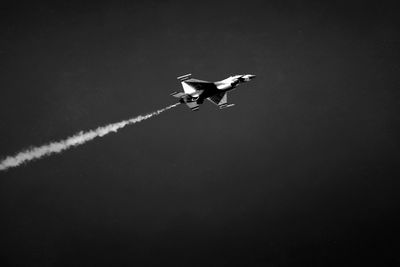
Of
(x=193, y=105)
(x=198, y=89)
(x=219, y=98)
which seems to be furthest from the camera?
(x=219, y=98)

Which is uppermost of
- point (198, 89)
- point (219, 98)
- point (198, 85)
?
point (198, 85)

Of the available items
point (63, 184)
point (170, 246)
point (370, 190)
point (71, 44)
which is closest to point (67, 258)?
point (63, 184)

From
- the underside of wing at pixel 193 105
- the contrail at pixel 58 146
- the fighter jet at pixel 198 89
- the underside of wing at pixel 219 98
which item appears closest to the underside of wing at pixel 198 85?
the fighter jet at pixel 198 89

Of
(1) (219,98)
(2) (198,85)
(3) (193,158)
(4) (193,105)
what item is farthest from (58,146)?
(3) (193,158)

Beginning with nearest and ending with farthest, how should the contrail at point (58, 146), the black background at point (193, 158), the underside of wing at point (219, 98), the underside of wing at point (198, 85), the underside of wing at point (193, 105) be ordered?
the underside of wing at point (193, 105) → the underside of wing at point (198, 85) → the underside of wing at point (219, 98) → the contrail at point (58, 146) → the black background at point (193, 158)

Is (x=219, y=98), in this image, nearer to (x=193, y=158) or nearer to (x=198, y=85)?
(x=198, y=85)

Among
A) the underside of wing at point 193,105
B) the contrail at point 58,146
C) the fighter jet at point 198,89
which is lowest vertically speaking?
the underside of wing at point 193,105

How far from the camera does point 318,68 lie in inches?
6747

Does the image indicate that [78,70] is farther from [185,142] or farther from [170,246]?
[170,246]

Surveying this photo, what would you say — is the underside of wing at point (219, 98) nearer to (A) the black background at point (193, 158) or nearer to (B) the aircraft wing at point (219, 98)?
(B) the aircraft wing at point (219, 98)

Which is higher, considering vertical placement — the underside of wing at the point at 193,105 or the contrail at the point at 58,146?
the contrail at the point at 58,146

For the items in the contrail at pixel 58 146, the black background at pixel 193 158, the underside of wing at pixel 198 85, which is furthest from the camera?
the black background at pixel 193 158

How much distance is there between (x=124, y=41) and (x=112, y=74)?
1526 centimetres

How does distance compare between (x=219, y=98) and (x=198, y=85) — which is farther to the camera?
(x=219, y=98)
